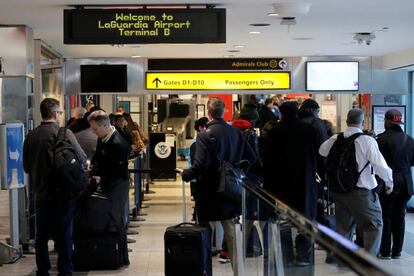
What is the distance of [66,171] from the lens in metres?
6.31

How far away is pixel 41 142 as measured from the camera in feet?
21.1

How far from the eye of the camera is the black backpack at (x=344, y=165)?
6.89 meters

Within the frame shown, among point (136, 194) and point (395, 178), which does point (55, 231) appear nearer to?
point (395, 178)

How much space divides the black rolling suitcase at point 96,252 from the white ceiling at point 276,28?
2.35 meters

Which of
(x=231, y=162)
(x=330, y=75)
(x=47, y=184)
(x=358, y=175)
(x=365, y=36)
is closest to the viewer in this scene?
(x=47, y=184)

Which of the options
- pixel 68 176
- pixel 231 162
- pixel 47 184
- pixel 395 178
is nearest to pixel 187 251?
pixel 231 162

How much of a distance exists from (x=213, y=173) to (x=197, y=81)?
265 inches

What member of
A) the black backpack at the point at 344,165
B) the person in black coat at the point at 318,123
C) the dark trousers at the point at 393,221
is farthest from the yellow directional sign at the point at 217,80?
the black backpack at the point at 344,165

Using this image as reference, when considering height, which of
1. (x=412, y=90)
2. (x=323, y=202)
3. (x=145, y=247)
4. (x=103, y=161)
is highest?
(x=412, y=90)

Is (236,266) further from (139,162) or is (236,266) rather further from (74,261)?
(139,162)

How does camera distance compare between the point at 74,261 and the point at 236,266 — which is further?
the point at 74,261

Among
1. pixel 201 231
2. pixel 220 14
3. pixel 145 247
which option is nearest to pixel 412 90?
pixel 145 247

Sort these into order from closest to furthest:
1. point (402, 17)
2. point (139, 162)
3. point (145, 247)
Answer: point (402, 17)
point (145, 247)
point (139, 162)

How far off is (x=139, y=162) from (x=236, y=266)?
543 cm
